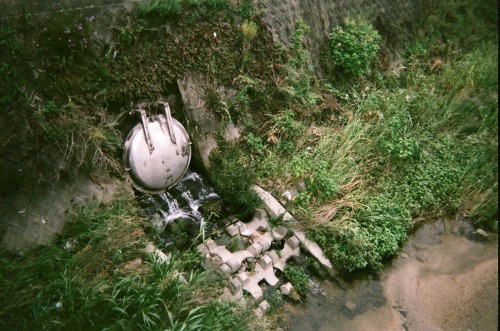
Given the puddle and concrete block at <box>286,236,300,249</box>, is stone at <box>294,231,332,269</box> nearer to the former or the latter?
concrete block at <box>286,236,300,249</box>

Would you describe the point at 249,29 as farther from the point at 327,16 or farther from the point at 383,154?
the point at 383,154

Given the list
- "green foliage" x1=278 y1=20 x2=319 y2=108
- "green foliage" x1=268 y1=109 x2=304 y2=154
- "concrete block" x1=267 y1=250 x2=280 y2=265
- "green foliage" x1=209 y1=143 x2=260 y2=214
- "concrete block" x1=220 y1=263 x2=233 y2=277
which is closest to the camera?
"concrete block" x1=220 y1=263 x2=233 y2=277

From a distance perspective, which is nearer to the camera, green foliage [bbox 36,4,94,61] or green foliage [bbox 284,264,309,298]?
green foliage [bbox 36,4,94,61]

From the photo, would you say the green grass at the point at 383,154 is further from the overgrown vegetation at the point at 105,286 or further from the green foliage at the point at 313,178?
the overgrown vegetation at the point at 105,286

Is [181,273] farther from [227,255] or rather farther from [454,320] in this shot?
[454,320]

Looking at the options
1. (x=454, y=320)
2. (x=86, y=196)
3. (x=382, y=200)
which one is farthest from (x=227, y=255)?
(x=454, y=320)

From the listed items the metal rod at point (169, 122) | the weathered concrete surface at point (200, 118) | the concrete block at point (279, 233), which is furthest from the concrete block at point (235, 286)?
the metal rod at point (169, 122)

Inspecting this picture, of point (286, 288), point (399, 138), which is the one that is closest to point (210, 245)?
point (286, 288)

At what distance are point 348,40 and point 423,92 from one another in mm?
1683

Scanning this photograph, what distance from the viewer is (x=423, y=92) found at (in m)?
7.43

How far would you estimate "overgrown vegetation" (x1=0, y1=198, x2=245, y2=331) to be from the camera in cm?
373

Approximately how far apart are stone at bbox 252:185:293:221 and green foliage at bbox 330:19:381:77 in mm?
2929

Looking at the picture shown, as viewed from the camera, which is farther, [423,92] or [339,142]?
[423,92]

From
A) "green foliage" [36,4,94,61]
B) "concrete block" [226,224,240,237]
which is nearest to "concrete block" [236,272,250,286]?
"concrete block" [226,224,240,237]
